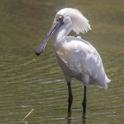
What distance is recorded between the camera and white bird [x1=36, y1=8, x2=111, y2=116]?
38.0ft

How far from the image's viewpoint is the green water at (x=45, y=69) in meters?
11.4

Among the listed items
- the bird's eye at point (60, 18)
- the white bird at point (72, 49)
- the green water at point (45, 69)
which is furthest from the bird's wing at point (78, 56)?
the green water at point (45, 69)

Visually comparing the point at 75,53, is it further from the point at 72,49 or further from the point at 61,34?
the point at 61,34

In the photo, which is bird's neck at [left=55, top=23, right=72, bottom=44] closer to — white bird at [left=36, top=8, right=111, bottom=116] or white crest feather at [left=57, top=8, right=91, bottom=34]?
white bird at [left=36, top=8, right=111, bottom=116]

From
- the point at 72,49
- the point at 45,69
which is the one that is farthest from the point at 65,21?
the point at 45,69

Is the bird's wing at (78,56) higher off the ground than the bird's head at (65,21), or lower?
lower

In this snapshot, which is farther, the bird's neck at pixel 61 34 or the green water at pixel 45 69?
the bird's neck at pixel 61 34

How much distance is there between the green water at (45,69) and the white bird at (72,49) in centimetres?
51

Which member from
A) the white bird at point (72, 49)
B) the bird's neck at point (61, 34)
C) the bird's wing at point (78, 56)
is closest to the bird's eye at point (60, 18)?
the white bird at point (72, 49)

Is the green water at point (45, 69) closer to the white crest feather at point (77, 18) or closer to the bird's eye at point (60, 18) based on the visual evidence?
the white crest feather at point (77, 18)

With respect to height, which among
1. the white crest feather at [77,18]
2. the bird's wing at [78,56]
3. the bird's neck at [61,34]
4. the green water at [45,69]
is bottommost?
the green water at [45,69]

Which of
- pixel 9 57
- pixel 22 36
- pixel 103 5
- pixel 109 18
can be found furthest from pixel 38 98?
pixel 103 5

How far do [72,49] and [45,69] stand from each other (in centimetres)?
294

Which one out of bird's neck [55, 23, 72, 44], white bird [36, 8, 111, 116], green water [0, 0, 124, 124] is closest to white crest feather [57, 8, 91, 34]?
white bird [36, 8, 111, 116]
